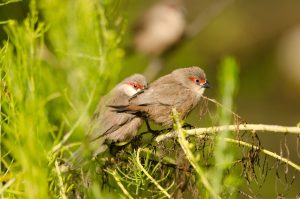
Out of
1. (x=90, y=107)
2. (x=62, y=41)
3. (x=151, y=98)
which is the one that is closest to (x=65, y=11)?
(x=62, y=41)

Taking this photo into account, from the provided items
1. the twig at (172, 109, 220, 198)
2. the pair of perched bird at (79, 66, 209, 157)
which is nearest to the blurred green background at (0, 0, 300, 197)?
the pair of perched bird at (79, 66, 209, 157)

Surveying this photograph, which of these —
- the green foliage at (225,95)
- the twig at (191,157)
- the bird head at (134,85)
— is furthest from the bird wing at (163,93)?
the green foliage at (225,95)

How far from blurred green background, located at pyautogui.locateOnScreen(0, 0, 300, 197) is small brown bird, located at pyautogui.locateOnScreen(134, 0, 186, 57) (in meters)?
2.94

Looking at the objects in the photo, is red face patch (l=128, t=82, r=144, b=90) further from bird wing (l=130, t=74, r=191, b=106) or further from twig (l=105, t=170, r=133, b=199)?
twig (l=105, t=170, r=133, b=199)

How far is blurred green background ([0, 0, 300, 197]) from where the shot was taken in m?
14.4

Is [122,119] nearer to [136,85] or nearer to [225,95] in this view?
[136,85]

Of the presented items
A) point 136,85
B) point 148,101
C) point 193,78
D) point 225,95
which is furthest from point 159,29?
A: point 225,95

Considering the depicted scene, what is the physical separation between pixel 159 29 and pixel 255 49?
18.9ft

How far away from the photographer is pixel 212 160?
2.95m

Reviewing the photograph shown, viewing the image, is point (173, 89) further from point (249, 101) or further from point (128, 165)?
point (249, 101)

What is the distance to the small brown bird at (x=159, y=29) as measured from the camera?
10.5m

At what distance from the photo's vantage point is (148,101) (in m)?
4.60

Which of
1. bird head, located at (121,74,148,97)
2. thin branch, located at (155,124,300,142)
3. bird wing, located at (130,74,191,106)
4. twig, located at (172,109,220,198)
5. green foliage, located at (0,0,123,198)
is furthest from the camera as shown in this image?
bird head, located at (121,74,148,97)

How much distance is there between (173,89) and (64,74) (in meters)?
1.83
